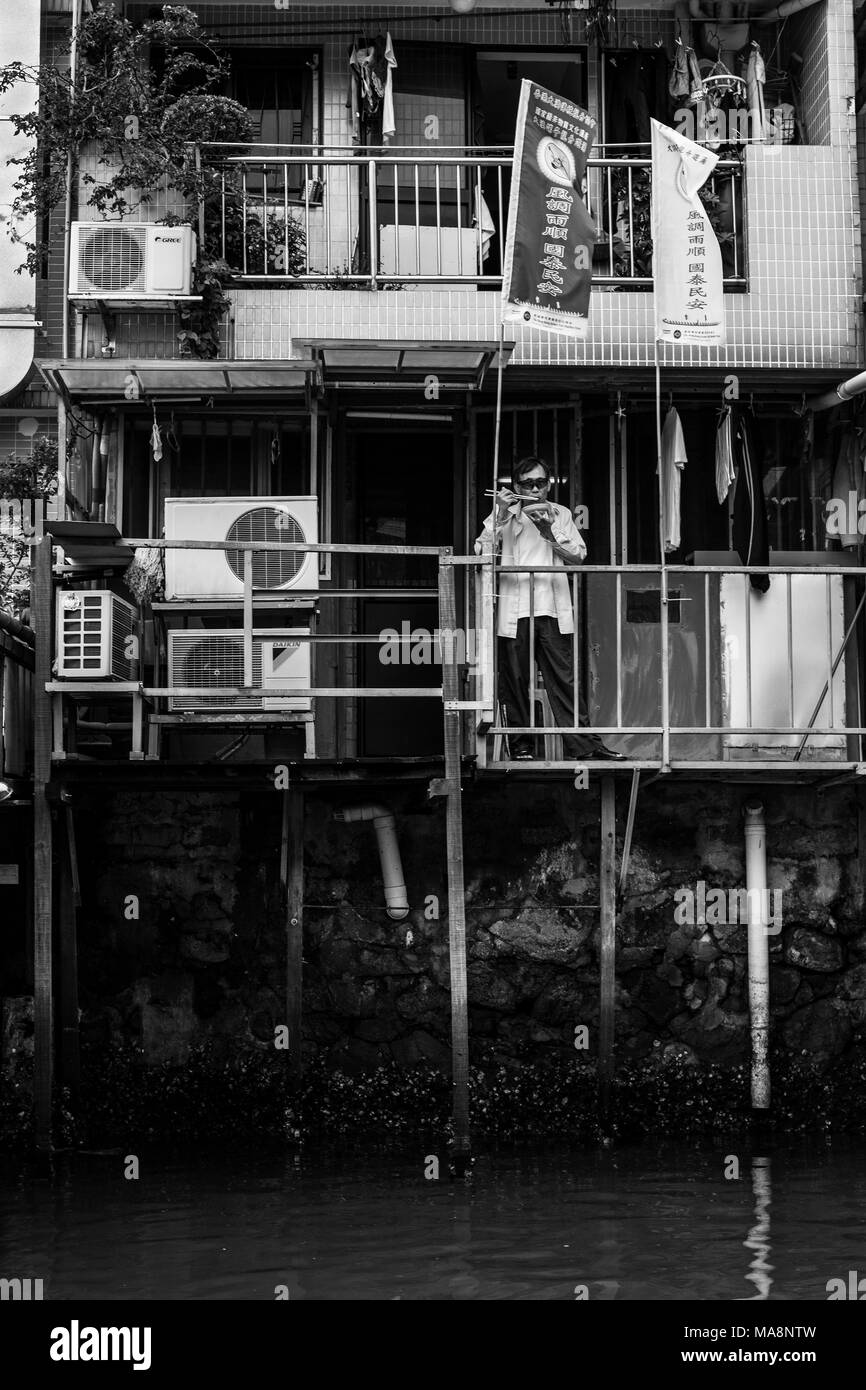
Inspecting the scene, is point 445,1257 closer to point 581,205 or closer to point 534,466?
point 534,466

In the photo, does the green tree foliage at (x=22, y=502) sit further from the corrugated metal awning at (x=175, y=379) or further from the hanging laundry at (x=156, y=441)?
the hanging laundry at (x=156, y=441)

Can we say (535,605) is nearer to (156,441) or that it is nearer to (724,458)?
(724,458)

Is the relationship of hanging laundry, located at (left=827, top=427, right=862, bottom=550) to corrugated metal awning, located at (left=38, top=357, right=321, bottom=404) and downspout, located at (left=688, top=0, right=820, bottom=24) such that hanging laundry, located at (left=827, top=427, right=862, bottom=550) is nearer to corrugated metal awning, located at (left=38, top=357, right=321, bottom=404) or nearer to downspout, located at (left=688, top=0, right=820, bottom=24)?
downspout, located at (left=688, top=0, right=820, bottom=24)

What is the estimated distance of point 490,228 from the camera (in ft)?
52.2

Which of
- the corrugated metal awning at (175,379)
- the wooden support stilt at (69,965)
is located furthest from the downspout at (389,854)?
the corrugated metal awning at (175,379)

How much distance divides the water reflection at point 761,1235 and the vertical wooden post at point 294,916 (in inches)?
131

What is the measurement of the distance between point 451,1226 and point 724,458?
6.10 metres

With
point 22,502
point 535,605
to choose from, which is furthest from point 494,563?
point 22,502

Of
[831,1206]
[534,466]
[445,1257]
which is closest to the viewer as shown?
[445,1257]

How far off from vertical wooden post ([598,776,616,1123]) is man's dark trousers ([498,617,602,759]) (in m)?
0.39

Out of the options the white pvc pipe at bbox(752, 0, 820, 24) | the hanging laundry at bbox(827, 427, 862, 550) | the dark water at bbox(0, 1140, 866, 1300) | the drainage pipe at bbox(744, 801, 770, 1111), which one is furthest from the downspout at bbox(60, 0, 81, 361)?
the drainage pipe at bbox(744, 801, 770, 1111)

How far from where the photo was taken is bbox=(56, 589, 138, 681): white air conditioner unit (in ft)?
44.3

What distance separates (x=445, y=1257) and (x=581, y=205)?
7168 millimetres

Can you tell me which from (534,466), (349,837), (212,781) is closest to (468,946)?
(349,837)
